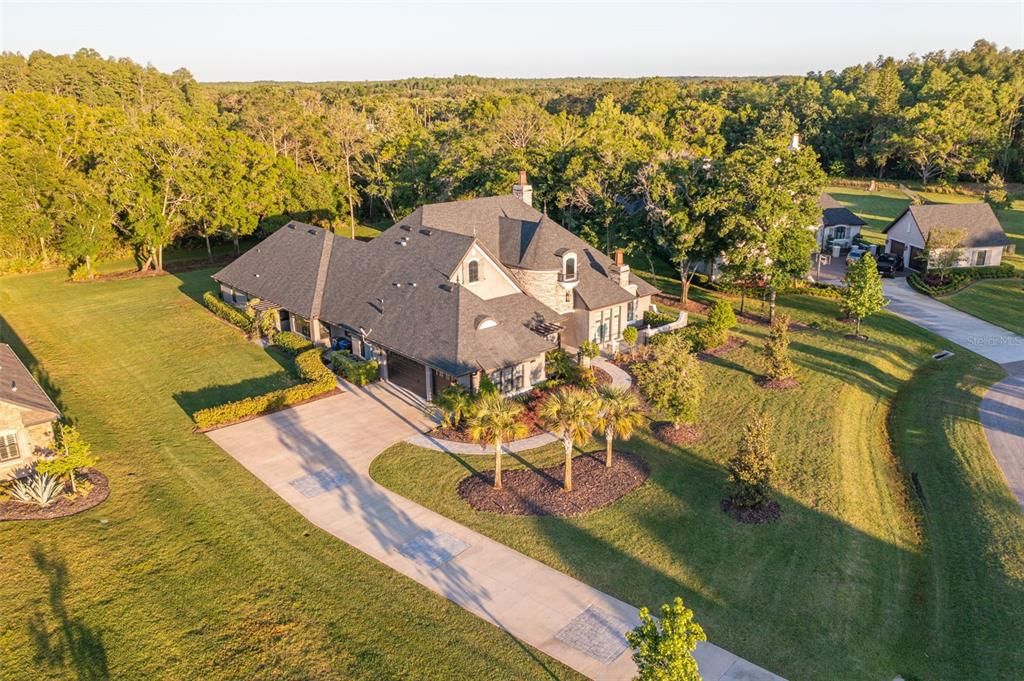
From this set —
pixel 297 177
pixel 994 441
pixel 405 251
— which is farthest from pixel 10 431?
pixel 297 177

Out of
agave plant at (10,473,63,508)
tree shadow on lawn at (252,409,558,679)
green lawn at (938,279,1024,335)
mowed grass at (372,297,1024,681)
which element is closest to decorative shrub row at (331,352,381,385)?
tree shadow on lawn at (252,409,558,679)

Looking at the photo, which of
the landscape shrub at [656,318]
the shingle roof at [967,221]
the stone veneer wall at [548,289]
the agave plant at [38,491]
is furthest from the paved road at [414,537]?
the shingle roof at [967,221]

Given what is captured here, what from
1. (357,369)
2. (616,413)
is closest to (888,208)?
(616,413)

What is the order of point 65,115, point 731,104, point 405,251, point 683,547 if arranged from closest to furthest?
point 683,547
point 405,251
point 65,115
point 731,104

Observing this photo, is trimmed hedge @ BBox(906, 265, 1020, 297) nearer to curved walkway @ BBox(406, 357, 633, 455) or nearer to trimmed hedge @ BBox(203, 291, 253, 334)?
curved walkway @ BBox(406, 357, 633, 455)

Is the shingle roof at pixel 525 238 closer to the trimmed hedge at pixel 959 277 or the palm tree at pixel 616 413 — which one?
the palm tree at pixel 616 413

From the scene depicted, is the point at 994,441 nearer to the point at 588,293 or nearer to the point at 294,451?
the point at 588,293
